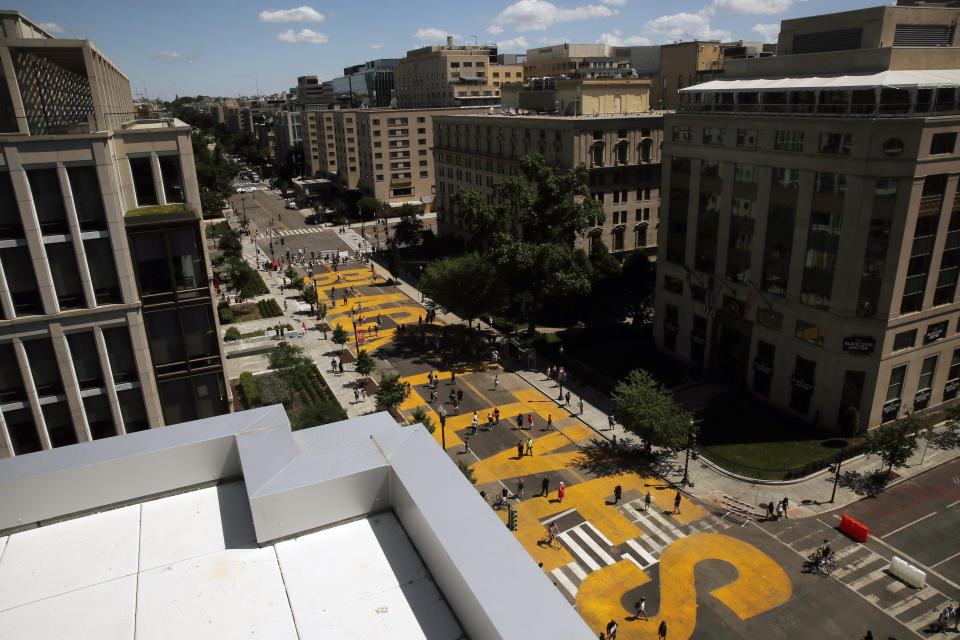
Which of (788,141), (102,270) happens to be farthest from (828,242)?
(102,270)

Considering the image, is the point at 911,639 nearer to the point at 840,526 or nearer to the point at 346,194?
the point at 840,526

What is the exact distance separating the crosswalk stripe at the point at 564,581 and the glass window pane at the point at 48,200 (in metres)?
25.9

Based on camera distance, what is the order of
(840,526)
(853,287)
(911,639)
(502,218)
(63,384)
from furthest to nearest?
(502,218)
(853,287)
(840,526)
(911,639)
(63,384)

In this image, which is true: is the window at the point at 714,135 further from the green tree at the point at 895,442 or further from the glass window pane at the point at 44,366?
the glass window pane at the point at 44,366

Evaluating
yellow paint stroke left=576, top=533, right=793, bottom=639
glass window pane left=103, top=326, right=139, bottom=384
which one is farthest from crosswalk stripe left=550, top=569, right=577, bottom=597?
glass window pane left=103, top=326, right=139, bottom=384

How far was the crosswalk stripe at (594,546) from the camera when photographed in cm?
3262

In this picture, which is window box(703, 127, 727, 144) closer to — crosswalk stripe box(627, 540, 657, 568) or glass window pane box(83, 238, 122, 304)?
crosswalk stripe box(627, 540, 657, 568)

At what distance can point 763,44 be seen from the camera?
115812 mm

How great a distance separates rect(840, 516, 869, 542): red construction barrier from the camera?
33250 millimetres

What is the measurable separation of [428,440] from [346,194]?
132 metres

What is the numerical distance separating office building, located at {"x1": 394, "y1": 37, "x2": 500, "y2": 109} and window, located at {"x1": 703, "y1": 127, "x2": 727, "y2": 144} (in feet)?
349

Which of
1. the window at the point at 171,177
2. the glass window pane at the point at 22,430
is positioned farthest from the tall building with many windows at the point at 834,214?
the glass window pane at the point at 22,430

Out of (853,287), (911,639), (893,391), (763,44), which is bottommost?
(911,639)

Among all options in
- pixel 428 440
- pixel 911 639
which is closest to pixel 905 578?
pixel 911 639
